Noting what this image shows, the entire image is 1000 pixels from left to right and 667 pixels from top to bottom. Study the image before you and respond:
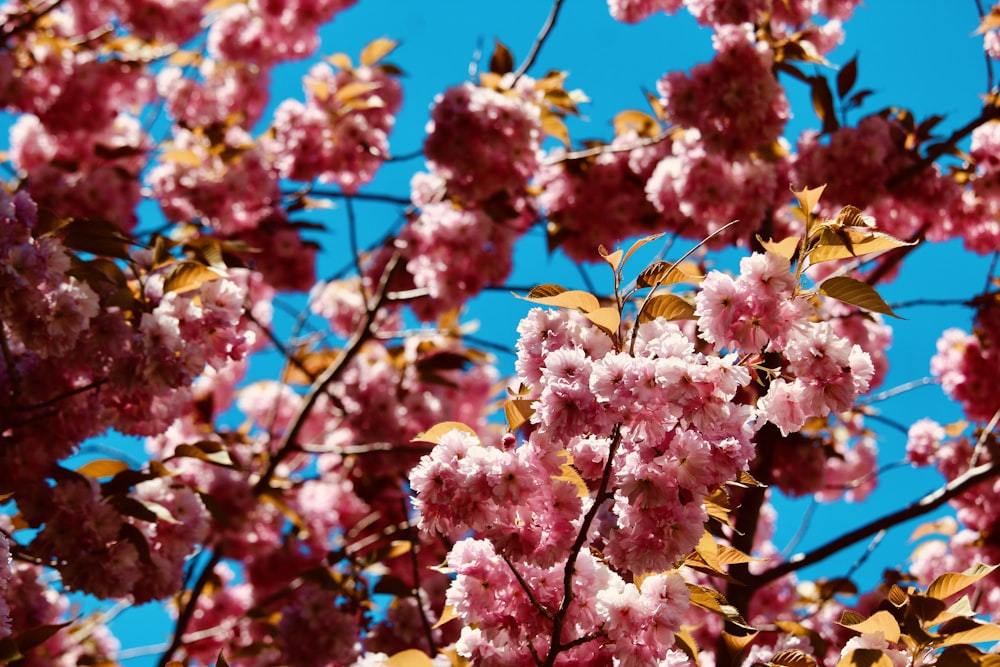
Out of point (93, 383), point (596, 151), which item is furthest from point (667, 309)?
point (596, 151)

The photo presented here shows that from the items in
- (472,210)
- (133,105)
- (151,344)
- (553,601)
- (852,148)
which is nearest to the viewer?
(553,601)

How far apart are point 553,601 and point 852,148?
2952mm

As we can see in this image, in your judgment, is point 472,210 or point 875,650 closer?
point 875,650

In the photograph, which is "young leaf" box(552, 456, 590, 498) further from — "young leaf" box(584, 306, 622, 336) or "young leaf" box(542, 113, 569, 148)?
"young leaf" box(542, 113, 569, 148)

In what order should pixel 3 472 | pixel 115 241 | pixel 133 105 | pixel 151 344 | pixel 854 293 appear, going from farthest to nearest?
pixel 133 105 → pixel 3 472 → pixel 115 241 → pixel 151 344 → pixel 854 293

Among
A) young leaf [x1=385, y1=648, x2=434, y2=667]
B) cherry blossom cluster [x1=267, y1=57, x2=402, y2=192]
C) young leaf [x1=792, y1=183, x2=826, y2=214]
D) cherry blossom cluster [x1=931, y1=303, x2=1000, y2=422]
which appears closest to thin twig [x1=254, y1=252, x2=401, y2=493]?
cherry blossom cluster [x1=267, y1=57, x2=402, y2=192]

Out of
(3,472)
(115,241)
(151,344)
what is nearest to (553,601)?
(151,344)

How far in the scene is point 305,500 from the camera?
573 centimetres

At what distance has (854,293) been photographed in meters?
1.61

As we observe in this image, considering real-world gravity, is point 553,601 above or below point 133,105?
below

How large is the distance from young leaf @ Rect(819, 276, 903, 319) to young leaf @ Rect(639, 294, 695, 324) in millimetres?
237

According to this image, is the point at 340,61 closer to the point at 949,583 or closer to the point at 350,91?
the point at 350,91

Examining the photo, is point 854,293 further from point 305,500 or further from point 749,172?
point 305,500

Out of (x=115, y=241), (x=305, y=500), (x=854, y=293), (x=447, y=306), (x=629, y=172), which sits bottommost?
(x=854, y=293)
